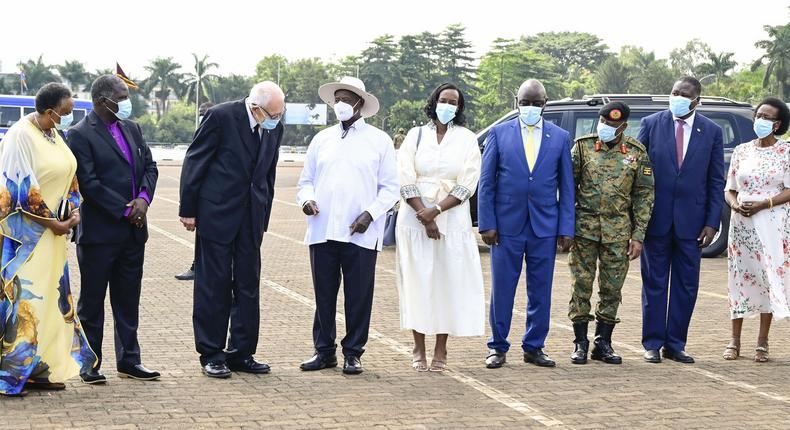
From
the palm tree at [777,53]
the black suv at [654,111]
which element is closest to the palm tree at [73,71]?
the palm tree at [777,53]

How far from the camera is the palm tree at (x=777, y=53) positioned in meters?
98.1

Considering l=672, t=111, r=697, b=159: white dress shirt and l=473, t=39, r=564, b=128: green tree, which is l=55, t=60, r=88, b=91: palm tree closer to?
l=473, t=39, r=564, b=128: green tree

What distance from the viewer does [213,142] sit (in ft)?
25.2

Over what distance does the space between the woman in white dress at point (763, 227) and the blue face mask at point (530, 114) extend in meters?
1.75

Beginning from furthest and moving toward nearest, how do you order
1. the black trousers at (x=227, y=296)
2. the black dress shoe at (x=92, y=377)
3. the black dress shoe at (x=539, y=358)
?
the black dress shoe at (x=539, y=358)
the black trousers at (x=227, y=296)
the black dress shoe at (x=92, y=377)

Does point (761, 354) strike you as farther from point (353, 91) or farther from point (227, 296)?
point (227, 296)

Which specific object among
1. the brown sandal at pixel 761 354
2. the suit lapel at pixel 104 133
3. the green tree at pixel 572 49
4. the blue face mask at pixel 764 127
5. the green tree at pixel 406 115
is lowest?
the brown sandal at pixel 761 354

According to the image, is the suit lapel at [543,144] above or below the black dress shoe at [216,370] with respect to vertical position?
above

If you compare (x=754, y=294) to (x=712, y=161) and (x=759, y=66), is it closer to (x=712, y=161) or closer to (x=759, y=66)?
(x=712, y=161)

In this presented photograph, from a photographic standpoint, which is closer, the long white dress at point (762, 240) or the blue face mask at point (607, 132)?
the blue face mask at point (607, 132)

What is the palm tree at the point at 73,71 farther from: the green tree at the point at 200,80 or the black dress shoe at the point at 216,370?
the black dress shoe at the point at 216,370

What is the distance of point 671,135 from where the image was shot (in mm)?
8617

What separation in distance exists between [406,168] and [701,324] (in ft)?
12.1

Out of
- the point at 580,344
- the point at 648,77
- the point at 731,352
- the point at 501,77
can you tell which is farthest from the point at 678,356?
the point at 648,77
